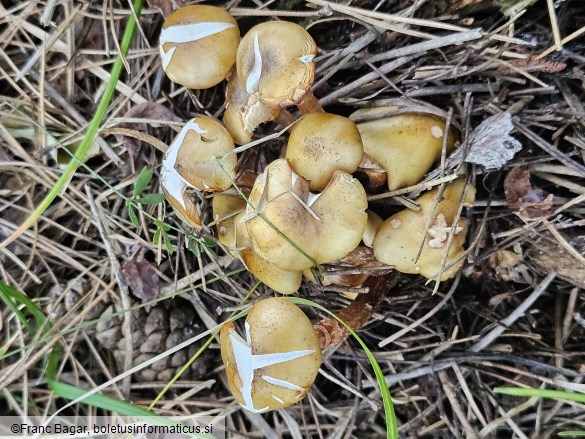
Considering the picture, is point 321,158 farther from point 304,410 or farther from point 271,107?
point 304,410

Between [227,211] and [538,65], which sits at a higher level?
[538,65]

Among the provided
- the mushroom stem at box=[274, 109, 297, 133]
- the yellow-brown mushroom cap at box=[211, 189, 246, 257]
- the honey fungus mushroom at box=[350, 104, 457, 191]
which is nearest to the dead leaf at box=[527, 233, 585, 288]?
the honey fungus mushroom at box=[350, 104, 457, 191]

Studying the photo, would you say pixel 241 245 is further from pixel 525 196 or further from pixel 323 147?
pixel 525 196

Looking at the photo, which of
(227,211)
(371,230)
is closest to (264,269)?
(227,211)

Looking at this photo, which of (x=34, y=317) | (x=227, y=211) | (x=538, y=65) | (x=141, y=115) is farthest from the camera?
(x=34, y=317)

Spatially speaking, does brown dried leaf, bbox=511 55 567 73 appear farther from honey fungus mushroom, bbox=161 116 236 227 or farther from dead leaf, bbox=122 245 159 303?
dead leaf, bbox=122 245 159 303

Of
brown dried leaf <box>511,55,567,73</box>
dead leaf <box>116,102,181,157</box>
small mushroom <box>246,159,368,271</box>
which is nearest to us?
small mushroom <box>246,159,368,271</box>

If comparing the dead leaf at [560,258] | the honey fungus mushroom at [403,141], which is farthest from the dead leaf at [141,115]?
the dead leaf at [560,258]
